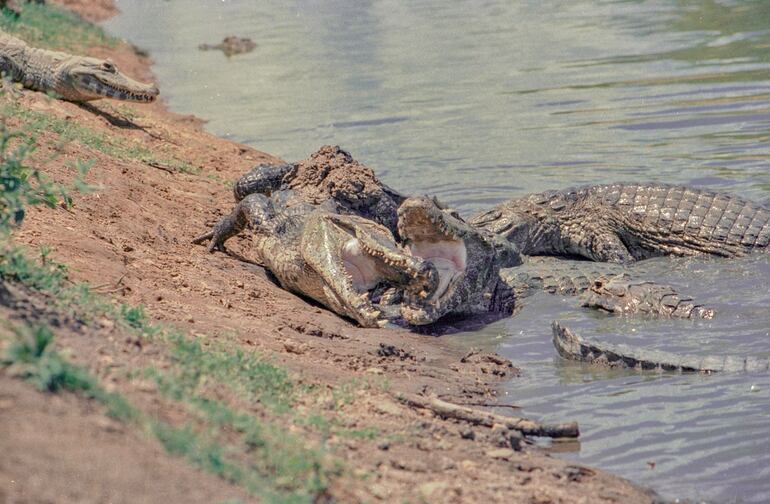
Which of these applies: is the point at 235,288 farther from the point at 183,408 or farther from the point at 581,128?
the point at 581,128

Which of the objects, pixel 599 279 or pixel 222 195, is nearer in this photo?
pixel 599 279

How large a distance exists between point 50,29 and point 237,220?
1276cm

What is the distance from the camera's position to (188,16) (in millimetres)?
32469

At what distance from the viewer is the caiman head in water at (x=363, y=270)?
6.45 metres

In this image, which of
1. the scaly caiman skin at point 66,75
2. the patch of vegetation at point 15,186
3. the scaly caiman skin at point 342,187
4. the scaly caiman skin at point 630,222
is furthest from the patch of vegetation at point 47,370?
the scaly caiman skin at point 66,75

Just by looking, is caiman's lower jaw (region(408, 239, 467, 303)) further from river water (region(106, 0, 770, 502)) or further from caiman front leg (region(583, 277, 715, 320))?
caiman front leg (region(583, 277, 715, 320))

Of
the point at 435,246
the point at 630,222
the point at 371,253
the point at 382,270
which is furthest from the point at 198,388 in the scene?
the point at 630,222

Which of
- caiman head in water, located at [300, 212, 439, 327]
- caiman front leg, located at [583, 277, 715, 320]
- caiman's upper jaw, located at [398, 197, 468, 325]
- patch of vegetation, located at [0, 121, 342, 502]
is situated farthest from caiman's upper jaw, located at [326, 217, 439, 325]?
patch of vegetation, located at [0, 121, 342, 502]

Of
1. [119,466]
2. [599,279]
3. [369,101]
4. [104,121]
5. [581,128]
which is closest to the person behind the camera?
[119,466]

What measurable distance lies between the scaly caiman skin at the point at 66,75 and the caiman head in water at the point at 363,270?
5.57 meters

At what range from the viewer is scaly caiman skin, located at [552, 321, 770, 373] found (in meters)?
5.62

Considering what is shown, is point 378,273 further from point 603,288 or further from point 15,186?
point 15,186

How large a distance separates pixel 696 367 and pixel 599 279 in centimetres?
185

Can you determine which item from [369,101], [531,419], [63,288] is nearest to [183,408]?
[63,288]
